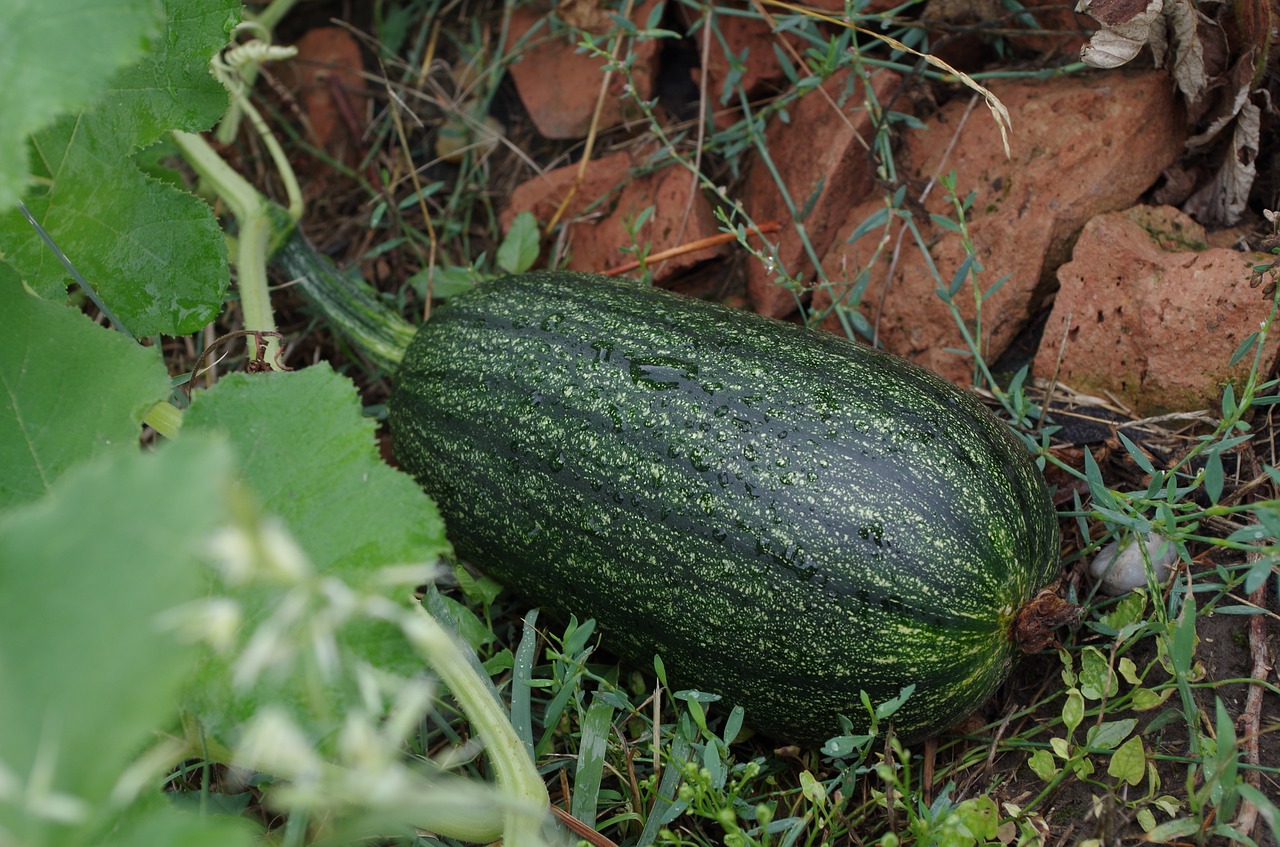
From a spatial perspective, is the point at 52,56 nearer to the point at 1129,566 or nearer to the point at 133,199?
the point at 133,199

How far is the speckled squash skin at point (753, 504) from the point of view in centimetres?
215

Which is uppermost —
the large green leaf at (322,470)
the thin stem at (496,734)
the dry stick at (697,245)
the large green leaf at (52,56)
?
the large green leaf at (52,56)

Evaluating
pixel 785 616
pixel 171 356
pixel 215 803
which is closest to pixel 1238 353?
pixel 785 616

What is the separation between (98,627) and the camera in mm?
1175

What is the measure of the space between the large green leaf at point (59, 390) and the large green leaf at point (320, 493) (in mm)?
154

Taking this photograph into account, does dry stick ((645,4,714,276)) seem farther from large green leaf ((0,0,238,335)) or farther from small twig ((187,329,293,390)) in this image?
large green leaf ((0,0,238,335))

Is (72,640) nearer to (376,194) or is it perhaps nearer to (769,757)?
(769,757)

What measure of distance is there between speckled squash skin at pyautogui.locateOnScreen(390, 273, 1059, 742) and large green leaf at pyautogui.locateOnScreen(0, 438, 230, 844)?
1191 mm

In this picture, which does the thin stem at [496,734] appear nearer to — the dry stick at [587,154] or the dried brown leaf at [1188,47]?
the dry stick at [587,154]

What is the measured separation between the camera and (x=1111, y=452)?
2.60m

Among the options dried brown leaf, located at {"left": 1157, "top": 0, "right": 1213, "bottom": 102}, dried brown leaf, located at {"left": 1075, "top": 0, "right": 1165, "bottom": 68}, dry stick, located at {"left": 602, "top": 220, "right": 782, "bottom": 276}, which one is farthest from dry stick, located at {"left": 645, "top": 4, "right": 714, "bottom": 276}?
dried brown leaf, located at {"left": 1157, "top": 0, "right": 1213, "bottom": 102}

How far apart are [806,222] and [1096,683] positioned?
1.49m

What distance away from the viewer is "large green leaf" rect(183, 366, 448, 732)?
165 cm

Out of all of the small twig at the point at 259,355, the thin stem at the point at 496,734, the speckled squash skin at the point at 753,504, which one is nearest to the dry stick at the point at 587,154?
the speckled squash skin at the point at 753,504
